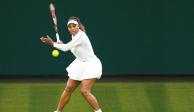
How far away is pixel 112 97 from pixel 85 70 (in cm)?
277

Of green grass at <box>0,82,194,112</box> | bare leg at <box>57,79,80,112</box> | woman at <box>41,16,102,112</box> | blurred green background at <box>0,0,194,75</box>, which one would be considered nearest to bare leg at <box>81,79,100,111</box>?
woman at <box>41,16,102,112</box>

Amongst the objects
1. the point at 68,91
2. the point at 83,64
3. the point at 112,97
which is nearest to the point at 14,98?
the point at 112,97

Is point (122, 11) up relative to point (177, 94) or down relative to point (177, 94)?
up

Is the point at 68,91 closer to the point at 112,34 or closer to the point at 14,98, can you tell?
the point at 14,98

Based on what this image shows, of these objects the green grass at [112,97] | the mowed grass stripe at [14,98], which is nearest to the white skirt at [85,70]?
the green grass at [112,97]

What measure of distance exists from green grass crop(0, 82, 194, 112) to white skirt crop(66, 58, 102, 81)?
125 centimetres

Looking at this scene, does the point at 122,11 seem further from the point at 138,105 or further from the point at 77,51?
the point at 77,51

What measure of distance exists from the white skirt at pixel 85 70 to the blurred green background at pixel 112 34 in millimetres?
5726

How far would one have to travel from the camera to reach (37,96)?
15.0 meters

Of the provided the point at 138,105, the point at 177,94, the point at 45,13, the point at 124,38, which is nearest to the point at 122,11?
the point at 124,38

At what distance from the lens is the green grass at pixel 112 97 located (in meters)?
13.5

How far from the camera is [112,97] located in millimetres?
14852

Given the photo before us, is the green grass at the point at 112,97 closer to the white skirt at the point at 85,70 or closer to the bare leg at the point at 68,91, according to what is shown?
the bare leg at the point at 68,91

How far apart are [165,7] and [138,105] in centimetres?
481
